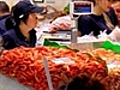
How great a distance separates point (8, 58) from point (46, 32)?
2.05 m

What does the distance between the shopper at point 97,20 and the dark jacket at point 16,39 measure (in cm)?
42

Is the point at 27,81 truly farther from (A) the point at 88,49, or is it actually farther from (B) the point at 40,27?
(B) the point at 40,27

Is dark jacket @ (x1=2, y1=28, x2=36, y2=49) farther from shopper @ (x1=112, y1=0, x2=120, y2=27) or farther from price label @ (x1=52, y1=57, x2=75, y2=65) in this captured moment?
price label @ (x1=52, y1=57, x2=75, y2=65)

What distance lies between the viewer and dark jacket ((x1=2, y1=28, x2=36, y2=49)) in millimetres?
2762

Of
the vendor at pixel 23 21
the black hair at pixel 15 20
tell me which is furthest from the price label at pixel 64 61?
the black hair at pixel 15 20

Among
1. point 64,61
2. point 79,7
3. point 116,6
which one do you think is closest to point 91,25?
point 116,6

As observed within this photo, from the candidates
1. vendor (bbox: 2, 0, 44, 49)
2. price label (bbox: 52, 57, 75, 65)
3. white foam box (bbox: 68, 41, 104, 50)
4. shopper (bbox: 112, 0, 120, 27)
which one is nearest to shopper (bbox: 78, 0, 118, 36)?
shopper (bbox: 112, 0, 120, 27)

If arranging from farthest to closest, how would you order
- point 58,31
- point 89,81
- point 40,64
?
1. point 58,31
2. point 40,64
3. point 89,81

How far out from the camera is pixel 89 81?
4.77 feet

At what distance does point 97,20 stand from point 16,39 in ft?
2.51

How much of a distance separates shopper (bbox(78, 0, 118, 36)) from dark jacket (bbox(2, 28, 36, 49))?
1.38 ft

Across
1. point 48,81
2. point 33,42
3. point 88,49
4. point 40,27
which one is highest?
point 48,81

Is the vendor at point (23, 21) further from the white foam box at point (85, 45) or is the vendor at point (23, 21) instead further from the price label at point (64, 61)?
the price label at point (64, 61)

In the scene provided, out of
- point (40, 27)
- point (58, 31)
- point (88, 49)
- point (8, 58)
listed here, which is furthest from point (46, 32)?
point (8, 58)
